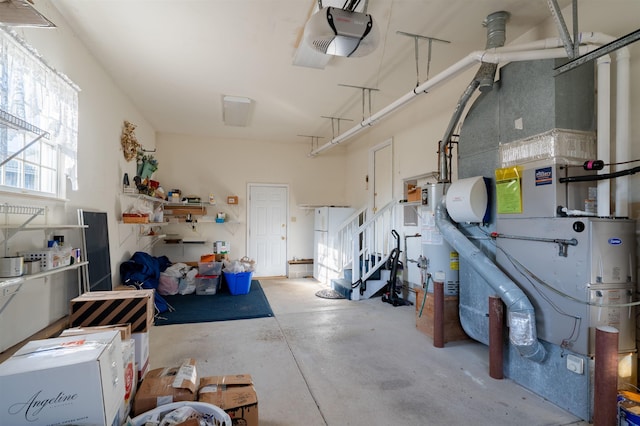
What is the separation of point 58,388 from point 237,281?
4.45 meters

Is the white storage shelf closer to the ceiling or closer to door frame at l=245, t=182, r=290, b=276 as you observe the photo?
the ceiling

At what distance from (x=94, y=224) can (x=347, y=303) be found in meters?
3.57

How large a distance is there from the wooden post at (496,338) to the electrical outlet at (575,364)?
0.52 meters

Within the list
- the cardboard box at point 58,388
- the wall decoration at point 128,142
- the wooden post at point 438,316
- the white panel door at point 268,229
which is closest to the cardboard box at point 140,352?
the cardboard box at point 58,388

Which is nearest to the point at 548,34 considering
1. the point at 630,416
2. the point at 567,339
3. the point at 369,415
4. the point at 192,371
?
the point at 567,339

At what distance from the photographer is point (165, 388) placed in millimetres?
1753

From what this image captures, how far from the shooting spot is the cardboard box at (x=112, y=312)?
215cm

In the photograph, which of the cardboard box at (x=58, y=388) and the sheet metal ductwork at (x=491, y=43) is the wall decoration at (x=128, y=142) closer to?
the cardboard box at (x=58, y=388)

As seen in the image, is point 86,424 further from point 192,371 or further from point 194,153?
point 194,153

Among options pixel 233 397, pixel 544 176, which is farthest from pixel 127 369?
pixel 544 176

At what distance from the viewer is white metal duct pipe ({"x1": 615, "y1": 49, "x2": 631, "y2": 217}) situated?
2.20 meters

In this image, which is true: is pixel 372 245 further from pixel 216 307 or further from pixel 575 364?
pixel 575 364

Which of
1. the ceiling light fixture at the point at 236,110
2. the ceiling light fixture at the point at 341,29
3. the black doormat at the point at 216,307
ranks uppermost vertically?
the ceiling light fixture at the point at 236,110

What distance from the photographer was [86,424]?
1213mm
